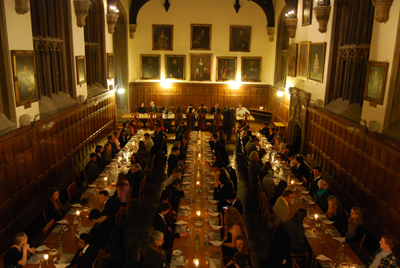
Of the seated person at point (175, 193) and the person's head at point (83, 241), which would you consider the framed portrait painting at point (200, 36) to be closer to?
the seated person at point (175, 193)

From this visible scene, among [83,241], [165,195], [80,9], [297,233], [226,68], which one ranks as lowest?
[297,233]

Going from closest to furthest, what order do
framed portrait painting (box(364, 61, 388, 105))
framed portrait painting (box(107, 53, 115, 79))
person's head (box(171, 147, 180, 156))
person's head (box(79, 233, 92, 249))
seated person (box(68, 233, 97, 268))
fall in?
seated person (box(68, 233, 97, 268)), person's head (box(79, 233, 92, 249)), framed portrait painting (box(364, 61, 388, 105)), person's head (box(171, 147, 180, 156)), framed portrait painting (box(107, 53, 115, 79))

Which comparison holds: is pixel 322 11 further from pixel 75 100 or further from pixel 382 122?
pixel 75 100

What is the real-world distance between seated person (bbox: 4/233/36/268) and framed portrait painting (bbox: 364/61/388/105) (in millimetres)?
7566

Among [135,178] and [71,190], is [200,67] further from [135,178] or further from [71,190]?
[71,190]

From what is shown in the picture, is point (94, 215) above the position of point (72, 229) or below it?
above

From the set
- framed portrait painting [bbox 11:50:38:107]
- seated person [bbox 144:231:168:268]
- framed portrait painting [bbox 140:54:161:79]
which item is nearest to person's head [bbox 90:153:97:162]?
framed portrait painting [bbox 11:50:38:107]

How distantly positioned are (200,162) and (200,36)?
35.5 ft

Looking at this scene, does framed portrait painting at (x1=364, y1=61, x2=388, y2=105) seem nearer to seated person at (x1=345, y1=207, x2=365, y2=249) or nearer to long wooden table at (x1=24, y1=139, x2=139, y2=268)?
seated person at (x1=345, y1=207, x2=365, y2=249)

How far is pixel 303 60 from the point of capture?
12.8 metres

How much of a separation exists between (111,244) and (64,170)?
189 inches

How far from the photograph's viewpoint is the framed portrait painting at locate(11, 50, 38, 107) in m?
7.08

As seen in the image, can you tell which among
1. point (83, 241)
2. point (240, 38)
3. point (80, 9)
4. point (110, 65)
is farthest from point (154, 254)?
point (240, 38)

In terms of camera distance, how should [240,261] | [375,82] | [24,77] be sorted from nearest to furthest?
[240,261]
[24,77]
[375,82]
